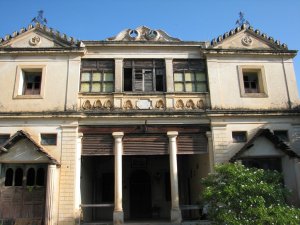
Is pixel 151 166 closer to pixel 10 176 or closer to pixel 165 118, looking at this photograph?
pixel 165 118

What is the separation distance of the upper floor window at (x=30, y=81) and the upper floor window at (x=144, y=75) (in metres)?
4.20

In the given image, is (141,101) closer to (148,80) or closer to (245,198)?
(148,80)

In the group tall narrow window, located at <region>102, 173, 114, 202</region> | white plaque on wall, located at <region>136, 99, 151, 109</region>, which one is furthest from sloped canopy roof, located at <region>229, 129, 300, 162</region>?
tall narrow window, located at <region>102, 173, 114, 202</region>

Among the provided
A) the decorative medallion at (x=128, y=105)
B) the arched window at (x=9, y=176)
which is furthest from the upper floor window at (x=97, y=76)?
the arched window at (x=9, y=176)

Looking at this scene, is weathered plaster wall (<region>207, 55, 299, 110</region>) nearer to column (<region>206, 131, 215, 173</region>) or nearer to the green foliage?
column (<region>206, 131, 215, 173</region>)

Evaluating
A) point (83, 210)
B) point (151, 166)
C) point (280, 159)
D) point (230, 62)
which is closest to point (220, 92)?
point (230, 62)

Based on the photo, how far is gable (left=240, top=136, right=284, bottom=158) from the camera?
15609 millimetres

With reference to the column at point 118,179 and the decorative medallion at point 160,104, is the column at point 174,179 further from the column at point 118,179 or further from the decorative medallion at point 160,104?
the column at point 118,179

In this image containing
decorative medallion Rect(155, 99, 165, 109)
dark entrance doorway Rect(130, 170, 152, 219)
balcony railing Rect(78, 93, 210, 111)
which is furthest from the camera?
dark entrance doorway Rect(130, 170, 152, 219)

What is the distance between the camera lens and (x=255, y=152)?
15641 millimetres

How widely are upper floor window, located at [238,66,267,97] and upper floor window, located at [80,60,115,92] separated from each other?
6587 mm

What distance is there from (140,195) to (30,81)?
8.87 m

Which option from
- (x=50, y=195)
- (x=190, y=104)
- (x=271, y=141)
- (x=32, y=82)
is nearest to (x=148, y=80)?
(x=190, y=104)

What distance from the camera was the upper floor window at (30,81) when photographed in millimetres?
16375
